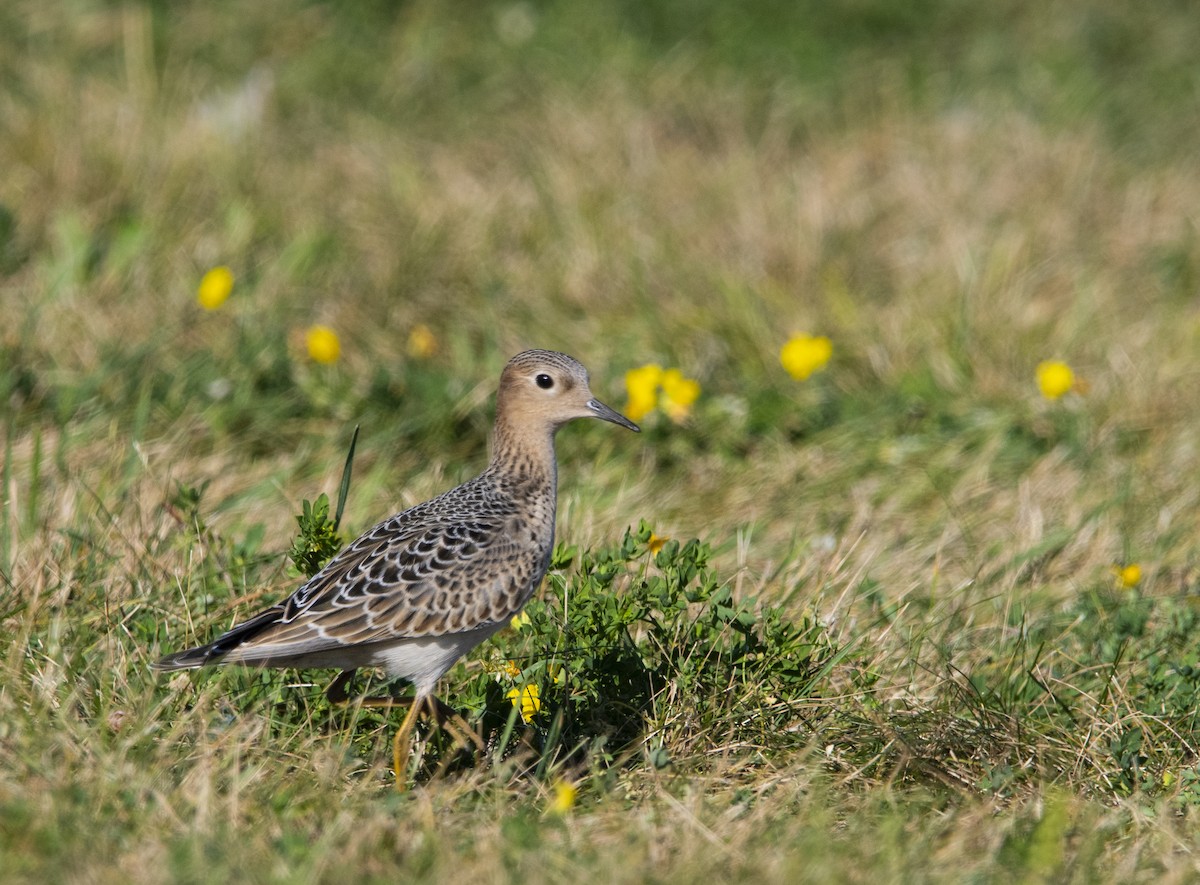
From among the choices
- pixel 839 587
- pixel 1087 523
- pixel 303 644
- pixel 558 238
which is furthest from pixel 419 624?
pixel 558 238

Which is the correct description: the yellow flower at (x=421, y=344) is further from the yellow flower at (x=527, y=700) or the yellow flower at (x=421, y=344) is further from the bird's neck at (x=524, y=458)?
the yellow flower at (x=527, y=700)

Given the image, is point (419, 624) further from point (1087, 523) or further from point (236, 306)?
point (236, 306)

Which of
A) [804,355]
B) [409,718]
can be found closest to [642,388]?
[804,355]

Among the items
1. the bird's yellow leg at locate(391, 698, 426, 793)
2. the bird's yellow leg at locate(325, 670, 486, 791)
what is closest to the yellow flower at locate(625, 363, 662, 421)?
the bird's yellow leg at locate(325, 670, 486, 791)

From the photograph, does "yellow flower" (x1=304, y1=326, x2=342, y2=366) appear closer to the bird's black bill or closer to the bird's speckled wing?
the bird's black bill

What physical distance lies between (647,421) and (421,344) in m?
1.09

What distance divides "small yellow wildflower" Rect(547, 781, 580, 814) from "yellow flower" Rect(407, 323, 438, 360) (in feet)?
10.5

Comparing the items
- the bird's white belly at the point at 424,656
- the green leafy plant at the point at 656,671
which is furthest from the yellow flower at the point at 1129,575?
the bird's white belly at the point at 424,656

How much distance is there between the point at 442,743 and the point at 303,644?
1.91ft

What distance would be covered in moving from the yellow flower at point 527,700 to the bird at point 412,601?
17 centimetres

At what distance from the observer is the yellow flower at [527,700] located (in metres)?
4.30

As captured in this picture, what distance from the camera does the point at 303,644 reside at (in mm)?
4051

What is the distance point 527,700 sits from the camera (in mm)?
4305

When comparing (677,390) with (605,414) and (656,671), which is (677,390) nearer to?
(605,414)
